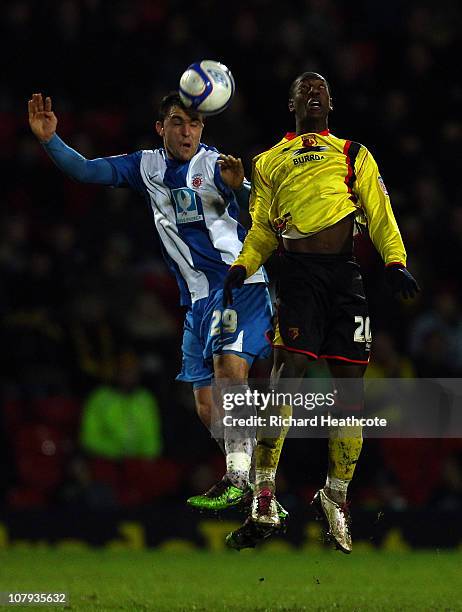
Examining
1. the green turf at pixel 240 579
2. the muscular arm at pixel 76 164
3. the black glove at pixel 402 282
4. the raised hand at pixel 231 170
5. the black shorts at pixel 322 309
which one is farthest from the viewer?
the muscular arm at pixel 76 164

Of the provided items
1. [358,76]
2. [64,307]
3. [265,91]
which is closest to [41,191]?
[64,307]

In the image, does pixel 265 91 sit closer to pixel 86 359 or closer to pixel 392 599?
pixel 86 359

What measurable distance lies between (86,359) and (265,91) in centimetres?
448

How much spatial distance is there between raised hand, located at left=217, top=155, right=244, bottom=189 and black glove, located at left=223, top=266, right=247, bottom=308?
65 cm

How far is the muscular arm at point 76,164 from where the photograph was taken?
28.0ft

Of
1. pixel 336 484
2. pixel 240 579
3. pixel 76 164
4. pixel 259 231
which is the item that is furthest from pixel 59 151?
pixel 240 579

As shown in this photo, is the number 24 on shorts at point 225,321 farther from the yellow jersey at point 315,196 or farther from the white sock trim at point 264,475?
the white sock trim at point 264,475

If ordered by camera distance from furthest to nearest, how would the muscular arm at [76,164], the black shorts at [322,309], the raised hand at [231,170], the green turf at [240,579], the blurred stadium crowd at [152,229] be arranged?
the blurred stadium crowd at [152,229] < the muscular arm at [76,164] < the green turf at [240,579] < the raised hand at [231,170] < the black shorts at [322,309]

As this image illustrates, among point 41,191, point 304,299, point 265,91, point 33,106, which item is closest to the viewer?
point 304,299

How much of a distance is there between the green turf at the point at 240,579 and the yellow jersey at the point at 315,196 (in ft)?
7.25

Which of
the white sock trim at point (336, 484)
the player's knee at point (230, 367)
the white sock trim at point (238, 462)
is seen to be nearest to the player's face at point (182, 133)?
the player's knee at point (230, 367)

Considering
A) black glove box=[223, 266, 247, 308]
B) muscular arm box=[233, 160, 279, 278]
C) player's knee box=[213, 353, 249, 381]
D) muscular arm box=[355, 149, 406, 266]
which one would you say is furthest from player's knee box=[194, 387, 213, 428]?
muscular arm box=[355, 149, 406, 266]

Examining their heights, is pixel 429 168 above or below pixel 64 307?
above

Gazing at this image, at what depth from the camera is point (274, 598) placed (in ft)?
28.2
